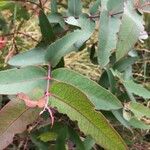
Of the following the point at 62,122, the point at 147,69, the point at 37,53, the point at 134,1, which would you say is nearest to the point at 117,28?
the point at 134,1

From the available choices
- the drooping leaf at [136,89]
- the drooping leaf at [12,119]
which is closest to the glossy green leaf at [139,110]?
the drooping leaf at [136,89]

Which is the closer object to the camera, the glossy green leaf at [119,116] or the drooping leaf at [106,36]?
the drooping leaf at [106,36]

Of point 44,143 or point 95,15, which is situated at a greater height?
point 95,15

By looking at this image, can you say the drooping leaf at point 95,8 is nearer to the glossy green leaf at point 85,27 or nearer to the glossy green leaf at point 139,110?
the glossy green leaf at point 85,27

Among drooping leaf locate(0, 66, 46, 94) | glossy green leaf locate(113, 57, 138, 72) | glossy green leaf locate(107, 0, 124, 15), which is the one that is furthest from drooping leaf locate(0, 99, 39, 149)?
glossy green leaf locate(113, 57, 138, 72)

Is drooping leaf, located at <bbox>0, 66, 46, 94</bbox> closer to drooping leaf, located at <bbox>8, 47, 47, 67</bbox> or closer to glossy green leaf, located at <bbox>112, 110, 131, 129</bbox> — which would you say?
drooping leaf, located at <bbox>8, 47, 47, 67</bbox>

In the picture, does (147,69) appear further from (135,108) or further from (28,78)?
(28,78)
